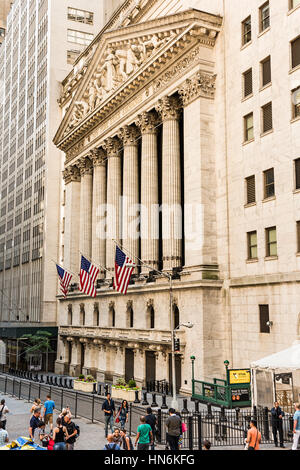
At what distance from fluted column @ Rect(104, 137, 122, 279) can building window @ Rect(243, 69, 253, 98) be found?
1904 centimetres

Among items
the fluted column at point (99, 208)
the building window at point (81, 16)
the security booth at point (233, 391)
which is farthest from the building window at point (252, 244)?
the building window at point (81, 16)

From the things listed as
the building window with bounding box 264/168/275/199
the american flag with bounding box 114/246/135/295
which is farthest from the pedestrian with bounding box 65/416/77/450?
the building window with bounding box 264/168/275/199

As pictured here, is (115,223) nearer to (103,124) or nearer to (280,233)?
(103,124)

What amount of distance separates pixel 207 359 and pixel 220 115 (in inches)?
690

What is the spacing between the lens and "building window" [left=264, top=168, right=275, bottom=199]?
106 feet

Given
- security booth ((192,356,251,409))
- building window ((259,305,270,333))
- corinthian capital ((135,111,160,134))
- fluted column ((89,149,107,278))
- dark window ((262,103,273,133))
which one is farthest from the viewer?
fluted column ((89,149,107,278))

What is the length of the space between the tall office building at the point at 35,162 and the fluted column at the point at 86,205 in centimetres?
1289

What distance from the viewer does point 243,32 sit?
36.0 m

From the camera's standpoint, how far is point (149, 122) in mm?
45031

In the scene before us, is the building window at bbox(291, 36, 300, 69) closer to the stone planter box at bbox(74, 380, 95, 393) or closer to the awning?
the awning

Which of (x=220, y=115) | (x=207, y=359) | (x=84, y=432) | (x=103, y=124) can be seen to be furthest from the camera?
(x=103, y=124)

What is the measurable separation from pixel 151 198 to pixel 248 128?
11960 millimetres

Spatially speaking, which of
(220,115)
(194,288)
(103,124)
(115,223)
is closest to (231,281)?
(194,288)

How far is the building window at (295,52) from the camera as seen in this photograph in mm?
30703
